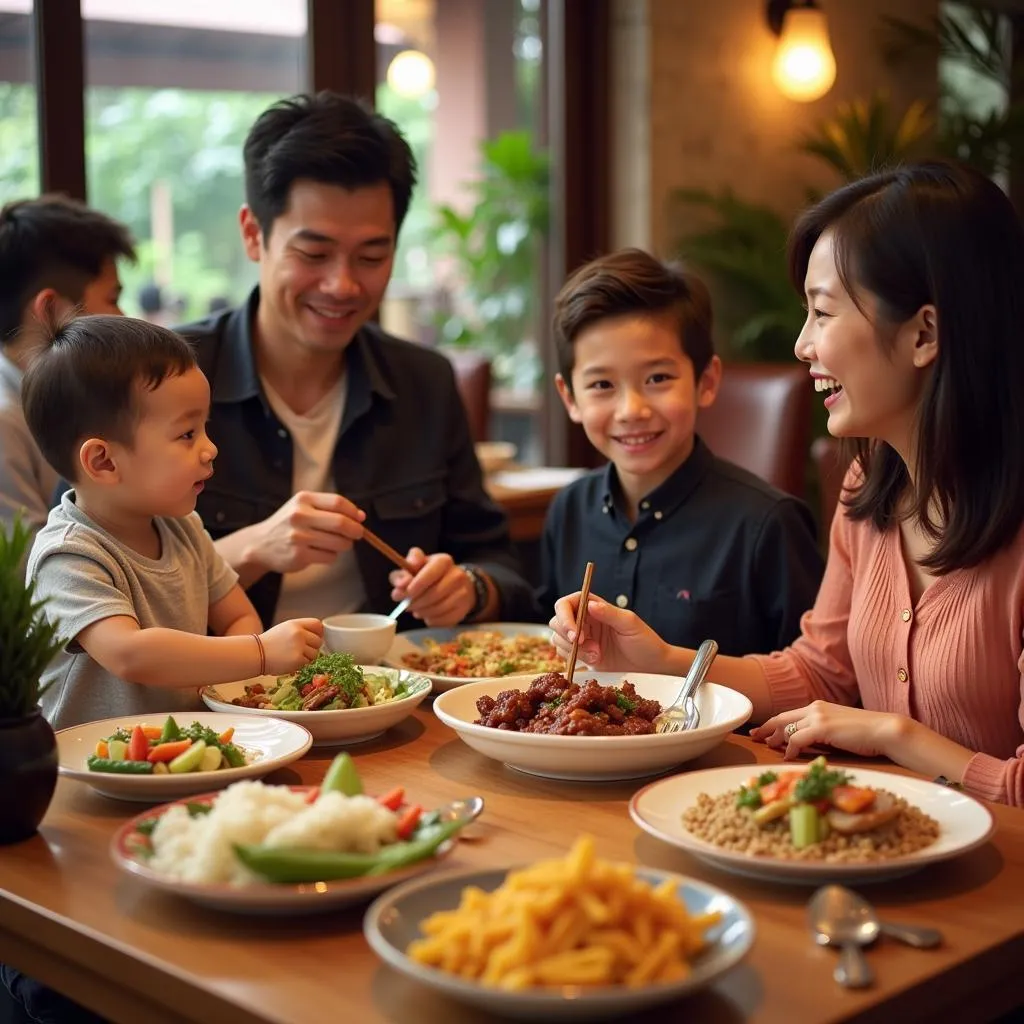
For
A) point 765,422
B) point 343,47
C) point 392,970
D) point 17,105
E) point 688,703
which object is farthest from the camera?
point 343,47

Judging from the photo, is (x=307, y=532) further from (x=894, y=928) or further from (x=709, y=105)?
(x=709, y=105)

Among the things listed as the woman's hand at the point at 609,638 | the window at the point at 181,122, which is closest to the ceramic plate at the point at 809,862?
the woman's hand at the point at 609,638

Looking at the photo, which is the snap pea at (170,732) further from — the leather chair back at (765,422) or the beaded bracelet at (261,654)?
the leather chair back at (765,422)

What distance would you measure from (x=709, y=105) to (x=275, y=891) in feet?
16.2

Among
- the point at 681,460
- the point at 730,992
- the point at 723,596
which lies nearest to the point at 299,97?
the point at 681,460

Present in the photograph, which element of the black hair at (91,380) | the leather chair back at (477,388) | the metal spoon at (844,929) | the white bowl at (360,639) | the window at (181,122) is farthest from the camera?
the leather chair back at (477,388)

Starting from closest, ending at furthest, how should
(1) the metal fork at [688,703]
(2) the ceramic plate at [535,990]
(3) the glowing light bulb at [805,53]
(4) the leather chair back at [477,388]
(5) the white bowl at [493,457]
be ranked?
(2) the ceramic plate at [535,990], (1) the metal fork at [688,703], (5) the white bowl at [493,457], (4) the leather chair back at [477,388], (3) the glowing light bulb at [805,53]

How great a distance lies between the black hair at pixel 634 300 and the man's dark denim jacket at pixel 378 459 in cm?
38

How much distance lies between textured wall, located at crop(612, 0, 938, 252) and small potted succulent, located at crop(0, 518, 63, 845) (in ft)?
14.0

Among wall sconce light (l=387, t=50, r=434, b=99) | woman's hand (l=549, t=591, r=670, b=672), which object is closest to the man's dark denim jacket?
woman's hand (l=549, t=591, r=670, b=672)

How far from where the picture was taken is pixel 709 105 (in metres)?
5.66

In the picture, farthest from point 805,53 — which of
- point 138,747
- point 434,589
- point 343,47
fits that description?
point 138,747

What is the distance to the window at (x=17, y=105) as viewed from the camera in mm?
3719

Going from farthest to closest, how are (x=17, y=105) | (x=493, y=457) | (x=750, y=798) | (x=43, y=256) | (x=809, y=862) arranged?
(x=493, y=457) → (x=17, y=105) → (x=43, y=256) → (x=750, y=798) → (x=809, y=862)
